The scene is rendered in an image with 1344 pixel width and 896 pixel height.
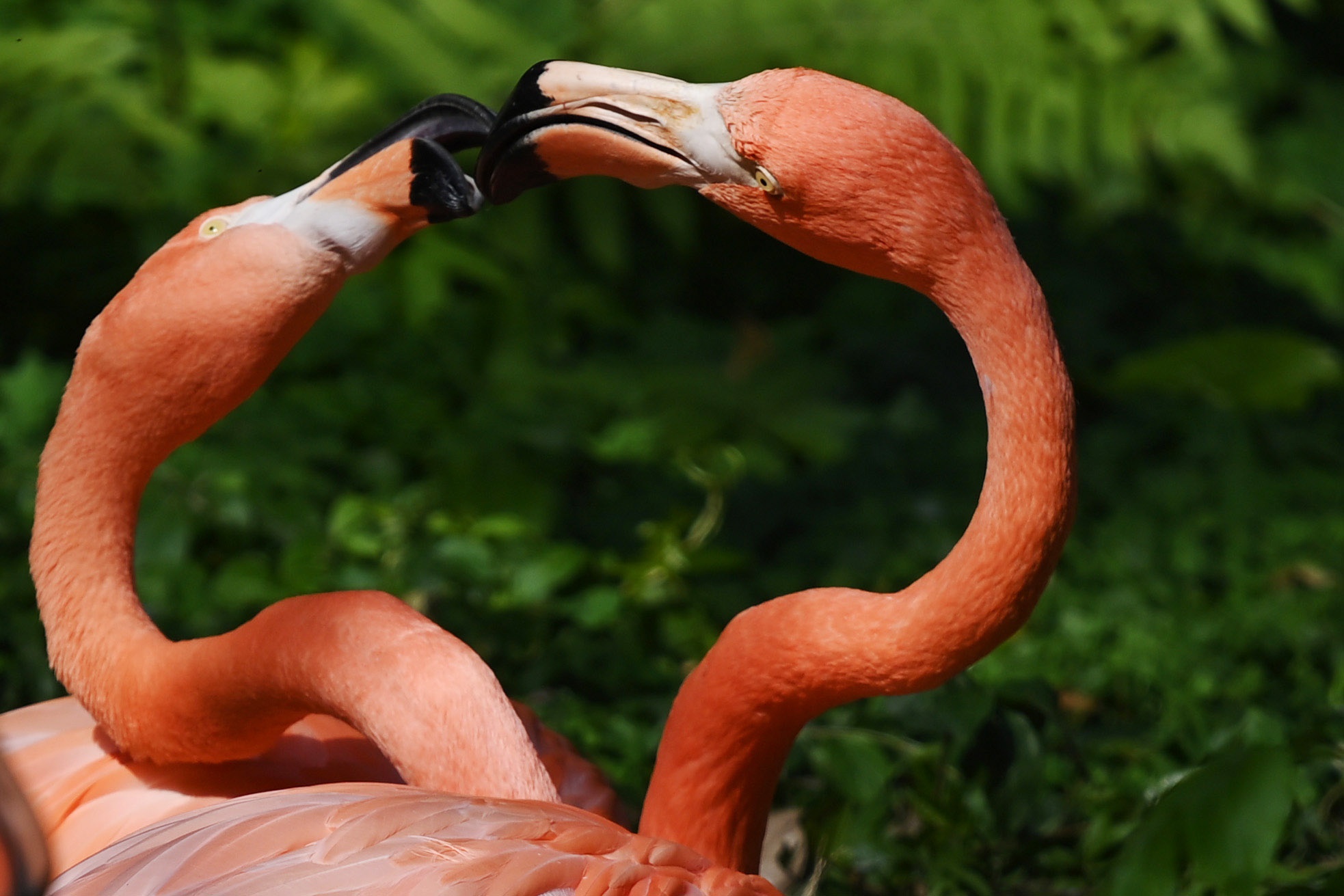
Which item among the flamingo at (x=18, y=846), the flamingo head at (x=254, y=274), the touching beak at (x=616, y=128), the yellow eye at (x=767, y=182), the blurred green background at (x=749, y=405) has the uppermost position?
the touching beak at (x=616, y=128)

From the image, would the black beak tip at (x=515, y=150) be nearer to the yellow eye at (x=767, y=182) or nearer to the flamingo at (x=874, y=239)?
the flamingo at (x=874, y=239)

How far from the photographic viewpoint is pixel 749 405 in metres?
3.79

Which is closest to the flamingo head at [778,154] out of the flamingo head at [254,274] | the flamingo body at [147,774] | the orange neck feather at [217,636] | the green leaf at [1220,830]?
the flamingo head at [254,274]

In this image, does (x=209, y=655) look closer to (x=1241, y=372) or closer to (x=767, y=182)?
(x=767, y=182)

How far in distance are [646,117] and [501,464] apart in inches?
78.1

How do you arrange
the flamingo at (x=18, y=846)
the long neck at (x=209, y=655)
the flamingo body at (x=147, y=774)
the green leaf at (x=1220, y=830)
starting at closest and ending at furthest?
1. the flamingo at (x=18, y=846)
2. the green leaf at (x=1220, y=830)
3. the long neck at (x=209, y=655)
4. the flamingo body at (x=147, y=774)

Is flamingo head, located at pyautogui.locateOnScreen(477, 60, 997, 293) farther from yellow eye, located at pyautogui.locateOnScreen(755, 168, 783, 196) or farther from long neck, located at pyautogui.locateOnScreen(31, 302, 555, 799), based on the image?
long neck, located at pyautogui.locateOnScreen(31, 302, 555, 799)

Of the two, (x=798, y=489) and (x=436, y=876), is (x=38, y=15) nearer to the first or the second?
(x=798, y=489)

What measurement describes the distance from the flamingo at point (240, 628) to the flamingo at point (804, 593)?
0.10m

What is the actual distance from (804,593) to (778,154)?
1.59ft

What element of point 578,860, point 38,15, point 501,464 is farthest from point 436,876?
point 38,15

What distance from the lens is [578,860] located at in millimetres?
1401

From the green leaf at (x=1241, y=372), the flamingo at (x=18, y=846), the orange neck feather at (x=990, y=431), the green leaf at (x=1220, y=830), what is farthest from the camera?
the green leaf at (x=1241, y=372)

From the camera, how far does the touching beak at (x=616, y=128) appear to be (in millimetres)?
1497
